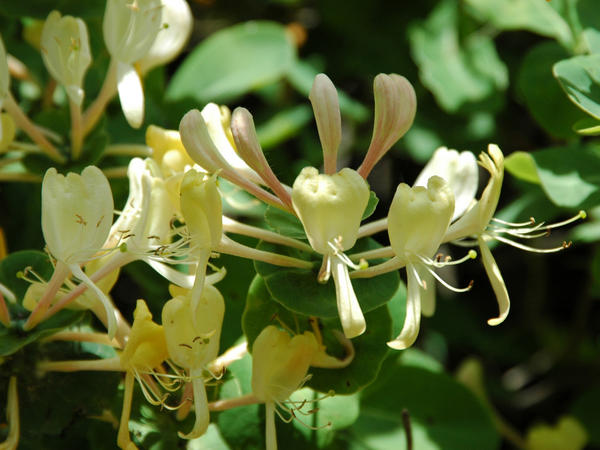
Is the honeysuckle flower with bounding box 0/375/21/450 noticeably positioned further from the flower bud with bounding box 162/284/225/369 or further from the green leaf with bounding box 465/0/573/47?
the green leaf with bounding box 465/0/573/47

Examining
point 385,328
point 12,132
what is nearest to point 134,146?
point 12,132

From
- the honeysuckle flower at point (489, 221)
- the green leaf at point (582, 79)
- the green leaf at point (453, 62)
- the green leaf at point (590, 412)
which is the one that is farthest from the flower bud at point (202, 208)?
the green leaf at point (590, 412)

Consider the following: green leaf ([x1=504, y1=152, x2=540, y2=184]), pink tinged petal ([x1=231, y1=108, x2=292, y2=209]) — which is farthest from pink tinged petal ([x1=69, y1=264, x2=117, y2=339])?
green leaf ([x1=504, y1=152, x2=540, y2=184])

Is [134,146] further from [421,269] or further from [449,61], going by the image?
[449,61]

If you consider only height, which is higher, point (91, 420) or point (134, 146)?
point (134, 146)

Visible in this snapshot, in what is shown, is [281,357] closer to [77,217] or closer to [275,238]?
[275,238]

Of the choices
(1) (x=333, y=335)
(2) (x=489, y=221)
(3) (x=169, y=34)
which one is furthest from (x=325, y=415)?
(3) (x=169, y=34)
